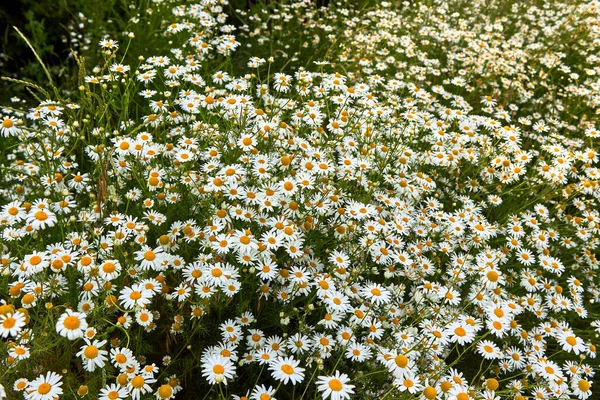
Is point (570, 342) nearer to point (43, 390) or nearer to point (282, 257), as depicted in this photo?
point (282, 257)

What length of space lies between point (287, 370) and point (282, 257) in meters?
0.60

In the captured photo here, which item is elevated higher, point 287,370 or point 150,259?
point 150,259

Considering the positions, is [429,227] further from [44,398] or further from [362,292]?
[44,398]

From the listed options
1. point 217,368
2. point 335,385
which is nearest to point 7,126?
point 217,368

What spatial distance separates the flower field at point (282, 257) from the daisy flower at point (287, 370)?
10 mm

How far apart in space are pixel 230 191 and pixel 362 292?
874mm

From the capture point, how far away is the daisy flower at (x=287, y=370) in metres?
1.93

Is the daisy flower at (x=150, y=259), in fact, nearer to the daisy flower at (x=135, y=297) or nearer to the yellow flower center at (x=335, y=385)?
the daisy flower at (x=135, y=297)

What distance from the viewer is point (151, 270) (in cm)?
226

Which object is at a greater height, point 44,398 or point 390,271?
point 44,398

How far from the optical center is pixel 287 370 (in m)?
1.97

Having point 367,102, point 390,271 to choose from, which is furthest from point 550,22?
point 390,271

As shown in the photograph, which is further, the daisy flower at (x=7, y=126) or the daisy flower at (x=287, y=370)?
the daisy flower at (x=7, y=126)

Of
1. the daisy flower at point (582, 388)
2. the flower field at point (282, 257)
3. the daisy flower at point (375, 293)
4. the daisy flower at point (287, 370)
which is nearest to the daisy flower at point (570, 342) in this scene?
the flower field at point (282, 257)
